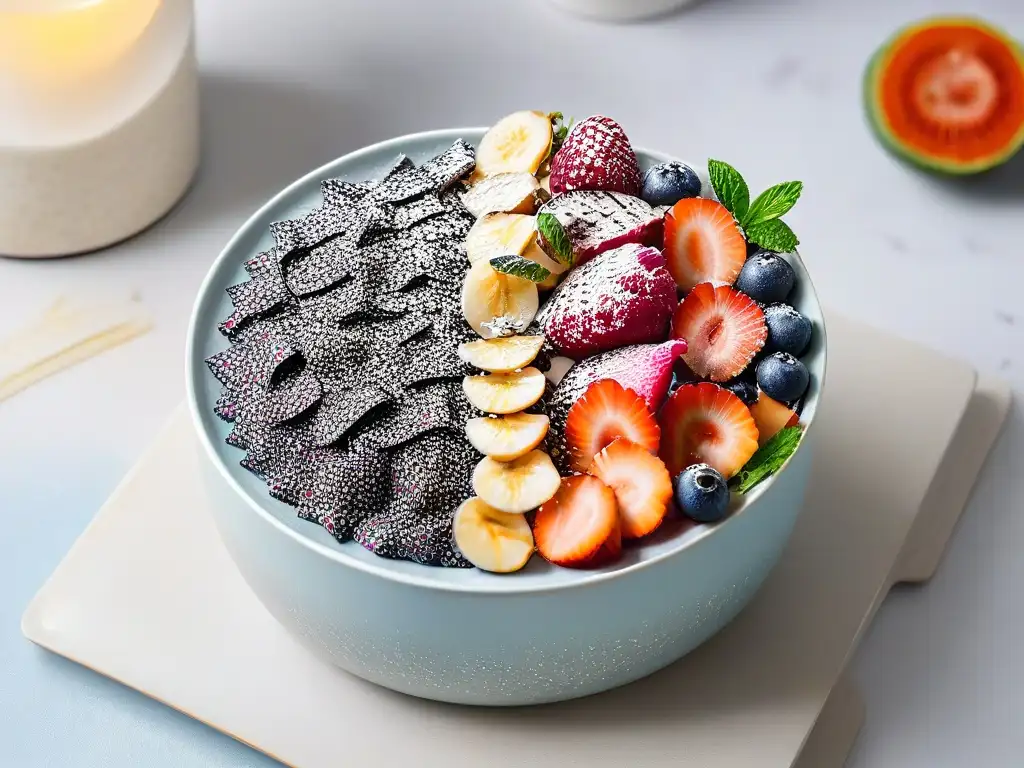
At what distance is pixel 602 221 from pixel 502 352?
209mm

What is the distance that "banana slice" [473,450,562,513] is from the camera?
1.32m

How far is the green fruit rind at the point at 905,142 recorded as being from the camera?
211cm

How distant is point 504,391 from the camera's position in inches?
55.0

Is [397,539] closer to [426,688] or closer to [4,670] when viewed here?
[426,688]

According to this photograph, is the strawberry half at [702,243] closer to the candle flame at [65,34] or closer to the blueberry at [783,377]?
the blueberry at [783,377]

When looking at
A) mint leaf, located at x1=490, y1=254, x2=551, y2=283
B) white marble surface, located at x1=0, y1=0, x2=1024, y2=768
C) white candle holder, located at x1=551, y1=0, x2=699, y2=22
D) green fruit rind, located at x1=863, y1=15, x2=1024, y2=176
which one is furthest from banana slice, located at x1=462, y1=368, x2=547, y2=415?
white candle holder, located at x1=551, y1=0, x2=699, y2=22

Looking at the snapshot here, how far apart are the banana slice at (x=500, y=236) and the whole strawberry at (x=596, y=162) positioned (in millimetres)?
83

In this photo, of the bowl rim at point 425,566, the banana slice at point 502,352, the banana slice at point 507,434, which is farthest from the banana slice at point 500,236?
the bowl rim at point 425,566

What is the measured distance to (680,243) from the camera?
4.93 ft

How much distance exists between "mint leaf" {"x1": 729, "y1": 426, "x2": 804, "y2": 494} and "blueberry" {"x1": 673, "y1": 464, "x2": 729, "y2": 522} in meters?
0.04

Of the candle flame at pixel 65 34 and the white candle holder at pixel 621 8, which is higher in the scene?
the candle flame at pixel 65 34

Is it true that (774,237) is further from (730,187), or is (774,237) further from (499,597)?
(499,597)

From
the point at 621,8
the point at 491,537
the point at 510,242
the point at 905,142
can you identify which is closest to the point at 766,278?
the point at 510,242

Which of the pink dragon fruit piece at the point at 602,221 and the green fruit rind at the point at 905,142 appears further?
the green fruit rind at the point at 905,142
